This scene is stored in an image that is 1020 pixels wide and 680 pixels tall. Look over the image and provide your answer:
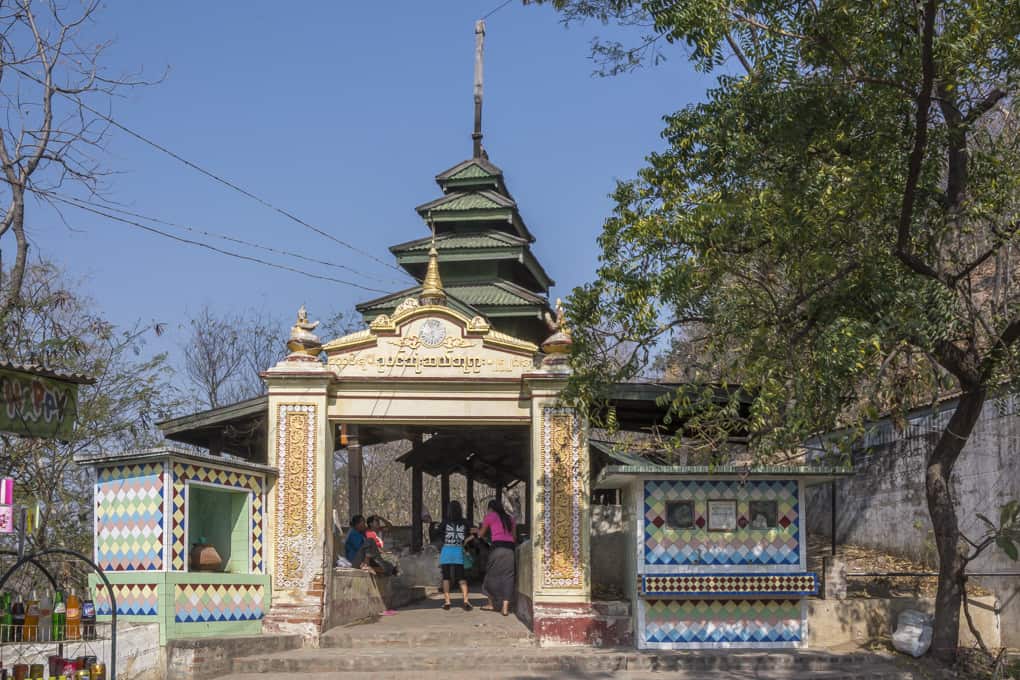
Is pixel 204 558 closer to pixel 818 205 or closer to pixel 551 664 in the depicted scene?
pixel 551 664

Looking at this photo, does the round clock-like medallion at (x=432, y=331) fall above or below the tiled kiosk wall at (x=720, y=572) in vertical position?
above

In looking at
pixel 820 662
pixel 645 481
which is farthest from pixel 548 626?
pixel 820 662

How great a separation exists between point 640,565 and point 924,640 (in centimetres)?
334

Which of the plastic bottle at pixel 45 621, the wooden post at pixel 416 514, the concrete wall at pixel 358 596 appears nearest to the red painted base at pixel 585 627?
the concrete wall at pixel 358 596

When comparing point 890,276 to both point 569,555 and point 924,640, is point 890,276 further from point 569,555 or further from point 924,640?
point 569,555

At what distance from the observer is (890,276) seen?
11.9 metres

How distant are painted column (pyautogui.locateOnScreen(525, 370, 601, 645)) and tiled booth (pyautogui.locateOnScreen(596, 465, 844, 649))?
34.9 inches

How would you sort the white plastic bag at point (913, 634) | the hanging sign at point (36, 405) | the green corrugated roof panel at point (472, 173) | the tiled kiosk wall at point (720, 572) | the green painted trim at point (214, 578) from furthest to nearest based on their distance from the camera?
the green corrugated roof panel at point (472, 173), the tiled kiosk wall at point (720, 572), the white plastic bag at point (913, 634), the green painted trim at point (214, 578), the hanging sign at point (36, 405)

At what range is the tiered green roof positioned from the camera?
23.6m

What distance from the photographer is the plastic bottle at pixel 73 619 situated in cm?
1200

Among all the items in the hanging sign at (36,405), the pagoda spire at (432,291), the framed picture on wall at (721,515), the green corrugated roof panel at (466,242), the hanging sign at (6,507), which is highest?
the green corrugated roof panel at (466,242)

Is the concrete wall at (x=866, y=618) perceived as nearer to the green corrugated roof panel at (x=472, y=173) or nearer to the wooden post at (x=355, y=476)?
the wooden post at (x=355, y=476)

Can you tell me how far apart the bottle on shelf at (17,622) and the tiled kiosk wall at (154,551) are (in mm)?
1359

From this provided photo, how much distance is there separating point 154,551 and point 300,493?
2524 mm
